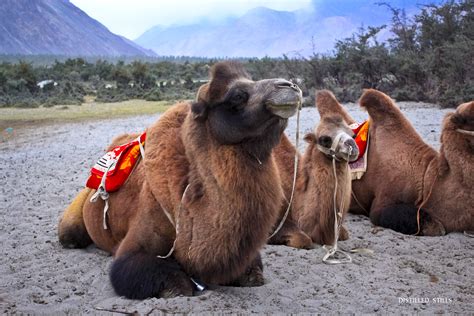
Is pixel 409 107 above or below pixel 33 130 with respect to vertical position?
above

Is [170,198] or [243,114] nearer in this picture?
[243,114]

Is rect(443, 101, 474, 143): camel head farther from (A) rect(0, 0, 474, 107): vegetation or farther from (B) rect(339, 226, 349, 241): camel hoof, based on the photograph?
(A) rect(0, 0, 474, 107): vegetation

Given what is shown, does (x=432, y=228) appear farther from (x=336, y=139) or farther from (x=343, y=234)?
(x=336, y=139)

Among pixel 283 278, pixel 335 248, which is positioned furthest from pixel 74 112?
pixel 283 278

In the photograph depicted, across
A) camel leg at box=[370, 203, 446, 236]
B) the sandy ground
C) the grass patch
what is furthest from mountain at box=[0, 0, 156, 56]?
camel leg at box=[370, 203, 446, 236]

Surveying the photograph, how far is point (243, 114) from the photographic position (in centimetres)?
430

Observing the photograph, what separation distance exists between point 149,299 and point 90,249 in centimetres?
200

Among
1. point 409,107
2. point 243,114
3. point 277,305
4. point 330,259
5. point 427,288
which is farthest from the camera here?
point 409,107

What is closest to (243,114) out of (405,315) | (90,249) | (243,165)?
(243,165)

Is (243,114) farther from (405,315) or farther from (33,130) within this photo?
(33,130)

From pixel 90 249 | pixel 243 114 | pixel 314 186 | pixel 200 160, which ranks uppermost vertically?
pixel 243 114

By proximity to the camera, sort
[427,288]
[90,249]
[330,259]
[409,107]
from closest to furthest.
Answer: [427,288]
[330,259]
[90,249]
[409,107]

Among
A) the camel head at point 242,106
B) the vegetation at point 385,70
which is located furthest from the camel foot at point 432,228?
the vegetation at point 385,70

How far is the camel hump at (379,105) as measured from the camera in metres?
7.81
